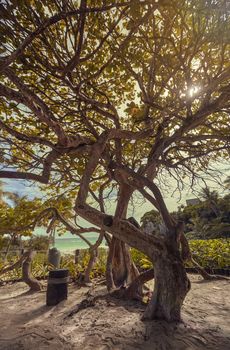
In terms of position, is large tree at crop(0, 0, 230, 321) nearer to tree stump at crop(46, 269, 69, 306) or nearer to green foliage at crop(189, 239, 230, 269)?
tree stump at crop(46, 269, 69, 306)

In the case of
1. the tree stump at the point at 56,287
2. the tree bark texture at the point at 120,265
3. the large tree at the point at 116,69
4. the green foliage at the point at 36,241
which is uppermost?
the large tree at the point at 116,69

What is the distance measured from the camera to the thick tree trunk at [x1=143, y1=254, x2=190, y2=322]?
13.3 feet

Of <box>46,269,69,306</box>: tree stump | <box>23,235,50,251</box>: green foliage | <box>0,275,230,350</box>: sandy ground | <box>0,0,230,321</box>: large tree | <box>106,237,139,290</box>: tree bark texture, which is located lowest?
<box>0,275,230,350</box>: sandy ground

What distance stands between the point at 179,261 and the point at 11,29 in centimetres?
521

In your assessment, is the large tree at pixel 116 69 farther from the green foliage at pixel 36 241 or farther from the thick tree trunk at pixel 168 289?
the green foliage at pixel 36 241

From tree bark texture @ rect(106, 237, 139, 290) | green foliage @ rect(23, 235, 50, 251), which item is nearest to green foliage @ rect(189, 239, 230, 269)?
tree bark texture @ rect(106, 237, 139, 290)

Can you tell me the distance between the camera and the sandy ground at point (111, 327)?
11.3ft

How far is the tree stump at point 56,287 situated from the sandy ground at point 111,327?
0.17m

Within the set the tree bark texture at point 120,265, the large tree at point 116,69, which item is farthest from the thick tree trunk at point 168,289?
the tree bark texture at point 120,265

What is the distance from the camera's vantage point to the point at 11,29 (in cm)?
404

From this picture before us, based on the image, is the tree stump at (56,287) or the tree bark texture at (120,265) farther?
the tree bark texture at (120,265)

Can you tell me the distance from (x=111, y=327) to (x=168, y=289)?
47.7 inches

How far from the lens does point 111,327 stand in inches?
158

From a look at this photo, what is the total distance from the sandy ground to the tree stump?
17 centimetres
